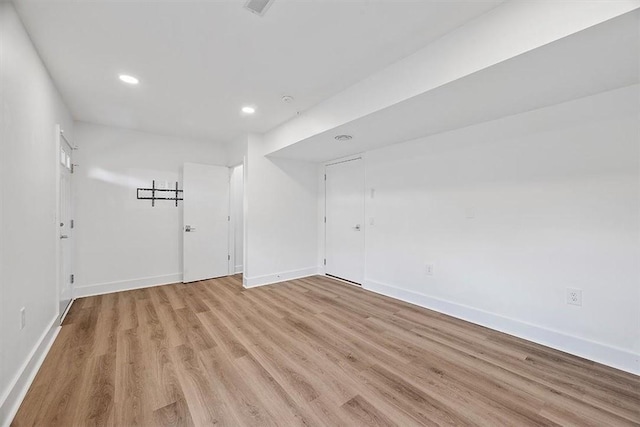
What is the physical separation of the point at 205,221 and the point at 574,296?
4.86m

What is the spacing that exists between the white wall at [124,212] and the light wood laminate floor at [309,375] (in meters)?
0.93

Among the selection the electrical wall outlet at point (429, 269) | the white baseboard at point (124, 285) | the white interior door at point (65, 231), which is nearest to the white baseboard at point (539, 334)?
the electrical wall outlet at point (429, 269)

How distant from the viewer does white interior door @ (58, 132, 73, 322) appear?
2969mm

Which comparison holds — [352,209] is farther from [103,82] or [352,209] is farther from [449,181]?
[103,82]

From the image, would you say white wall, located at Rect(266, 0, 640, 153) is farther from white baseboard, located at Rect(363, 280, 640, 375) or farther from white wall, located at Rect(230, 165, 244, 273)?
white wall, located at Rect(230, 165, 244, 273)

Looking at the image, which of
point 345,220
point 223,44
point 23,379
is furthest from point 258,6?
point 345,220

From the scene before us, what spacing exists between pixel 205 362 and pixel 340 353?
112cm

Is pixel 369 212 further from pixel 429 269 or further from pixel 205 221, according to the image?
pixel 205 221

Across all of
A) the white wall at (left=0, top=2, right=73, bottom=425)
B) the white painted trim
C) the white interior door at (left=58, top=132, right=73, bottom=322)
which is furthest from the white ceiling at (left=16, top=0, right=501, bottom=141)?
the white painted trim

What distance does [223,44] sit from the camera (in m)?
2.01

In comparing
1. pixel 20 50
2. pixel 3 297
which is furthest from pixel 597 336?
pixel 20 50

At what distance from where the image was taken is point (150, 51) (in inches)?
82.4

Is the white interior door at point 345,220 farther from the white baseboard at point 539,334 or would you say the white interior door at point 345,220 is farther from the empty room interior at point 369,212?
the white baseboard at point 539,334

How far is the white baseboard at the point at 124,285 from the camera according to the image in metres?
3.64
